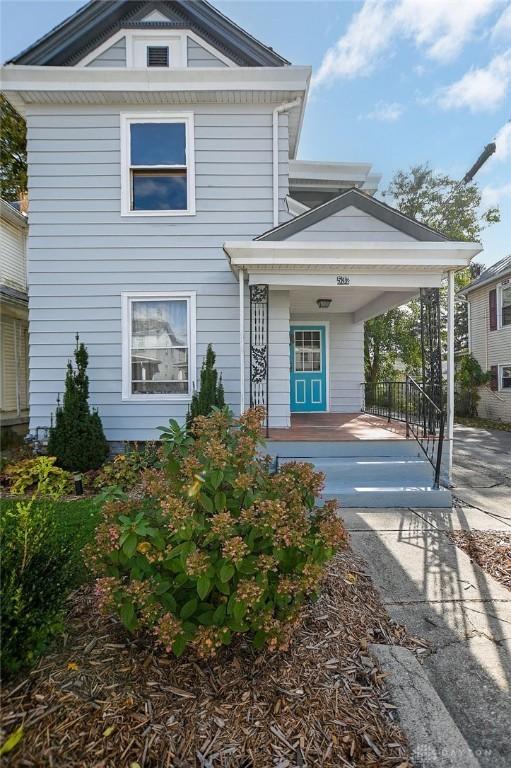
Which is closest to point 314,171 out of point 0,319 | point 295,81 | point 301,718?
point 295,81

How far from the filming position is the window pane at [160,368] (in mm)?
7203

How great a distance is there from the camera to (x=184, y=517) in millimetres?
1825

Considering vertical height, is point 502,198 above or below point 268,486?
above

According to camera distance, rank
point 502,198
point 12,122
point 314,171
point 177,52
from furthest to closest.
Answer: point 502,198 < point 12,122 < point 314,171 < point 177,52

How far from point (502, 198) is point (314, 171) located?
15.1 metres

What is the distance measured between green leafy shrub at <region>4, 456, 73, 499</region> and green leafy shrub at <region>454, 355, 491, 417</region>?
51.0 feet

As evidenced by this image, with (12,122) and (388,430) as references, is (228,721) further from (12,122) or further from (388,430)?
(12,122)

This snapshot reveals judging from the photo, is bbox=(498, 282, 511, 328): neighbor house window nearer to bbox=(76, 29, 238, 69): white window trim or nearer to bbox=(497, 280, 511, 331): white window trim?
bbox=(497, 280, 511, 331): white window trim

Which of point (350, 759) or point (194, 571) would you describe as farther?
point (194, 571)

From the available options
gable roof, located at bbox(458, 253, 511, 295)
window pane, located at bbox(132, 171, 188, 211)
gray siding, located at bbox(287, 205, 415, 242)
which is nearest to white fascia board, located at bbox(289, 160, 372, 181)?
window pane, located at bbox(132, 171, 188, 211)

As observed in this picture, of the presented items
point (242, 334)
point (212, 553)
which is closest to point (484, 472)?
point (242, 334)

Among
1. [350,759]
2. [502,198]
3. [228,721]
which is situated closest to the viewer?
[350,759]

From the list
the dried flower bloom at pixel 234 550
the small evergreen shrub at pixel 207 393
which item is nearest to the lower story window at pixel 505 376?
the small evergreen shrub at pixel 207 393

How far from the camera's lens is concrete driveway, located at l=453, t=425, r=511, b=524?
18.0 ft
